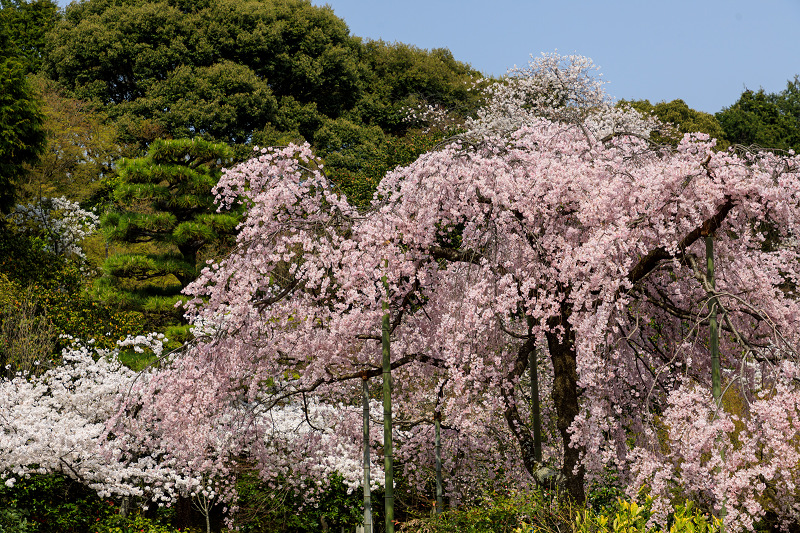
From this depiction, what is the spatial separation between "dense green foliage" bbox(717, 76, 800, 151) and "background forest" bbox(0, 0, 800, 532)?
154 millimetres

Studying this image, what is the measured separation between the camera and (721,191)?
8.50 metres

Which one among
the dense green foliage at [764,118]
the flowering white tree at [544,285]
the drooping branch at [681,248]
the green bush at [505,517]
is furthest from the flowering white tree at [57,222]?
the dense green foliage at [764,118]

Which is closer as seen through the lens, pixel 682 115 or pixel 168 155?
pixel 168 155

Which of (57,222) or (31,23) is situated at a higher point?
(31,23)

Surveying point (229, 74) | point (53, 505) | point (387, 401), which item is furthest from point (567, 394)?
point (229, 74)

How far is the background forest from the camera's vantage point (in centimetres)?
1484

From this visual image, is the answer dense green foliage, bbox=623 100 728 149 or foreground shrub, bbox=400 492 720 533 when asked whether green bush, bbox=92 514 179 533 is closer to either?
foreground shrub, bbox=400 492 720 533

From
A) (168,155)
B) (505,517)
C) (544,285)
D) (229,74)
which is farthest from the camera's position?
(229,74)

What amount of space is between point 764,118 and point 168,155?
38614 mm

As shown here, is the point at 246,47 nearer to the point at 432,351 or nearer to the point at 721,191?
the point at 432,351

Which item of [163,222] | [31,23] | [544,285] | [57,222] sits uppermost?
[31,23]

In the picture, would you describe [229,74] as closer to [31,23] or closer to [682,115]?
[31,23]

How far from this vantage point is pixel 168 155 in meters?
19.8

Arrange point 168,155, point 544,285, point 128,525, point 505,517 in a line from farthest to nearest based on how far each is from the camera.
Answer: point 168,155 < point 128,525 < point 505,517 < point 544,285
